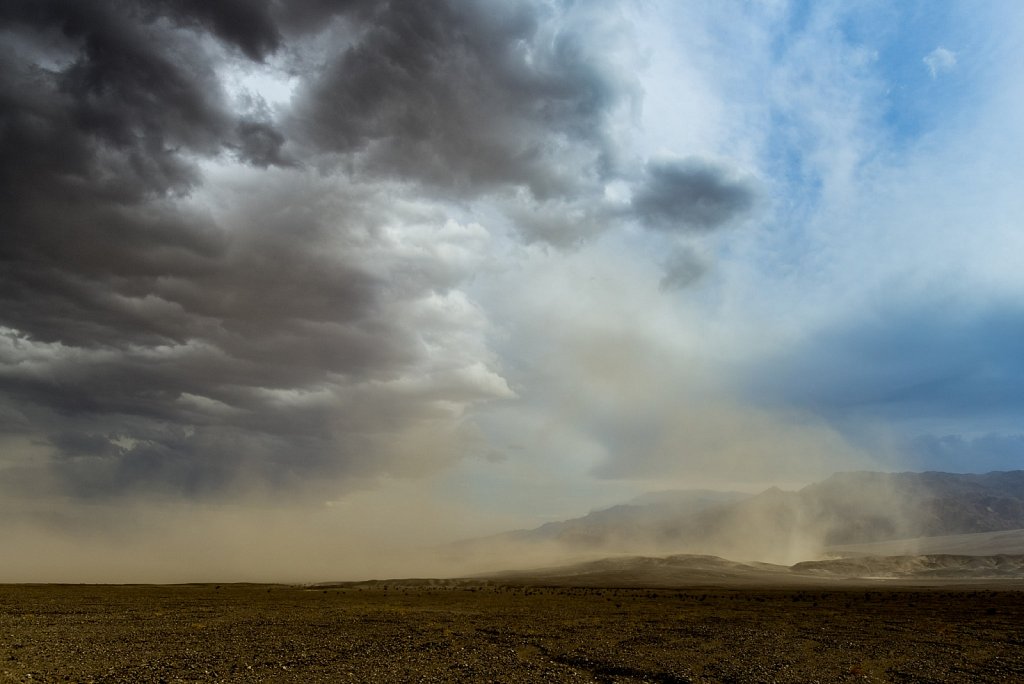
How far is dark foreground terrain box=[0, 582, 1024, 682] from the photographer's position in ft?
101

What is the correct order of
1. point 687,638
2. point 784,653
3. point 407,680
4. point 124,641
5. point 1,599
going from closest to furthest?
point 407,680, point 784,653, point 124,641, point 687,638, point 1,599

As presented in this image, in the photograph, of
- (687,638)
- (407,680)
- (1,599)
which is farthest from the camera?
(1,599)

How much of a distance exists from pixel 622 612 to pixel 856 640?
87.3 ft

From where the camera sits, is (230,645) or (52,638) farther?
(52,638)

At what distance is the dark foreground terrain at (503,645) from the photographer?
3092 centimetres

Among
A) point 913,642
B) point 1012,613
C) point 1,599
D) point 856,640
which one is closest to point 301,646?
point 856,640

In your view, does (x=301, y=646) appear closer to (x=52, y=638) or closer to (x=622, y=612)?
(x=52, y=638)

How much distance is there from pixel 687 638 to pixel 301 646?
2549 cm

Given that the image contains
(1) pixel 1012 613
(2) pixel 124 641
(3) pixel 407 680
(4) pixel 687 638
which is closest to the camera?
(3) pixel 407 680

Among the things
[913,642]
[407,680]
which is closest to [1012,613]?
[913,642]

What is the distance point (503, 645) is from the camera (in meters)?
40.3

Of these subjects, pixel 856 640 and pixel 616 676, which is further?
pixel 856 640

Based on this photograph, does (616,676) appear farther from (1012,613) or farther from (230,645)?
(1012,613)

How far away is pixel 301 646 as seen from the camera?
39.7 m
